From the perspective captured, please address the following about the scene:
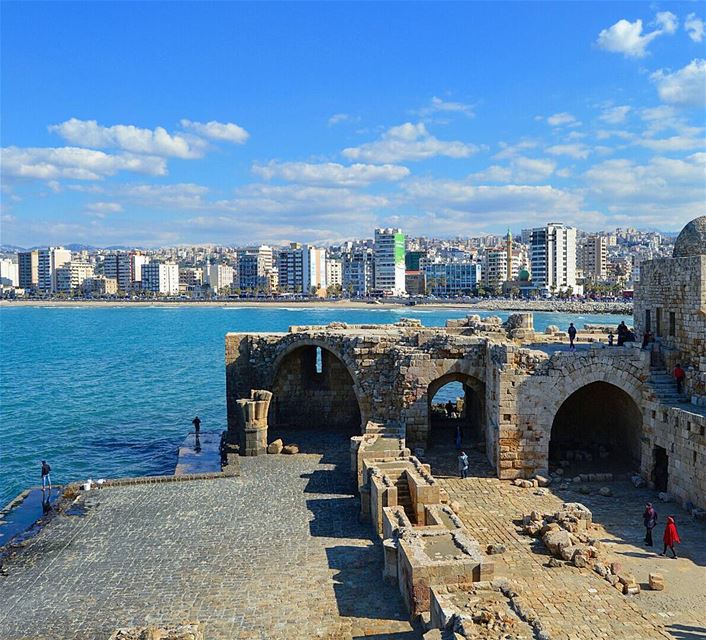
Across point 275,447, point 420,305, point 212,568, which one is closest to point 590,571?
point 212,568

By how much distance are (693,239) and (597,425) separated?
25.3ft

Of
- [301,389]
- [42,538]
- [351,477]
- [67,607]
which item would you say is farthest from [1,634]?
[301,389]

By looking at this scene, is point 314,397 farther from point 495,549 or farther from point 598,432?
point 495,549

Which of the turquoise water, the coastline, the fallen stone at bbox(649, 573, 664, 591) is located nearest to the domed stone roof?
the fallen stone at bbox(649, 573, 664, 591)

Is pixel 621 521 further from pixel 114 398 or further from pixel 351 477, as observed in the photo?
pixel 114 398

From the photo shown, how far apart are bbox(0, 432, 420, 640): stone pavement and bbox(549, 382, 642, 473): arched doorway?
28.0 feet

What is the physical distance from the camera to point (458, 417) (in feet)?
104

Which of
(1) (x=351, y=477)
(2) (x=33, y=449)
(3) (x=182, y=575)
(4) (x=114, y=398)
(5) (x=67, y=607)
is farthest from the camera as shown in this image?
(4) (x=114, y=398)

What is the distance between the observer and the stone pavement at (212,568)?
12.9m

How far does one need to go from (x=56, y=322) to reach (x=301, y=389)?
396ft

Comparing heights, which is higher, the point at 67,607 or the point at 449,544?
the point at 449,544

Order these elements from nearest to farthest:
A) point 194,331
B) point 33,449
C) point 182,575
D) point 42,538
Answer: point 182,575
point 42,538
point 33,449
point 194,331

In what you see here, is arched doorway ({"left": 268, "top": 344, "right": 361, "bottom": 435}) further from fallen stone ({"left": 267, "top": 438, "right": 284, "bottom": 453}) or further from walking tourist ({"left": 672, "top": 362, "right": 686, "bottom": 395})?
walking tourist ({"left": 672, "top": 362, "right": 686, "bottom": 395})

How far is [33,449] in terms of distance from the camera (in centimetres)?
3366
